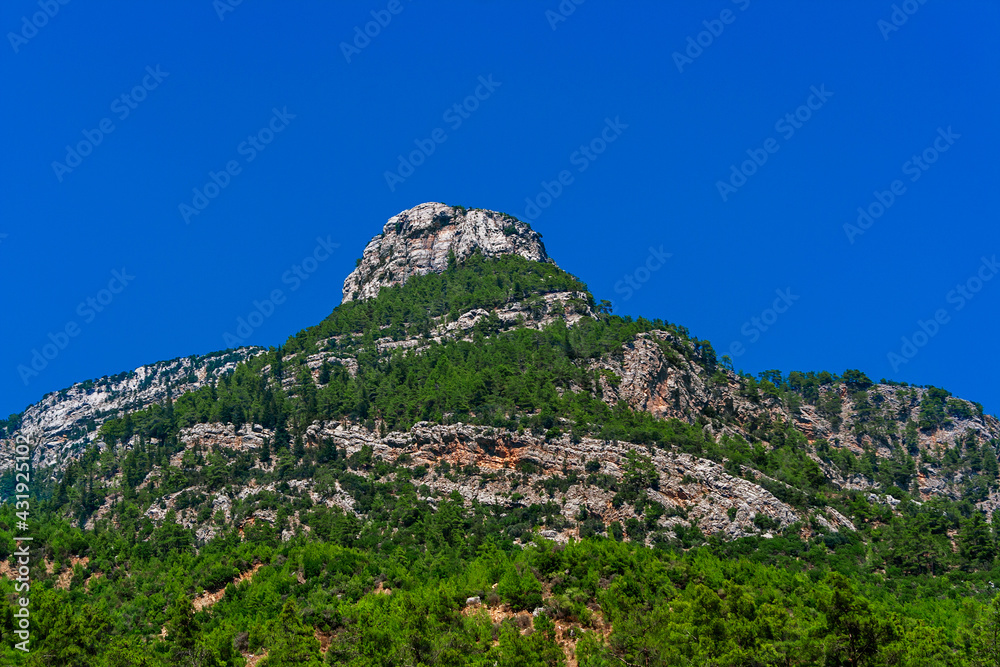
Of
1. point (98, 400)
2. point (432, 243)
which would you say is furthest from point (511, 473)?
point (98, 400)

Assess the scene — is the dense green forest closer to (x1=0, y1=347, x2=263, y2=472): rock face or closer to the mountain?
the mountain

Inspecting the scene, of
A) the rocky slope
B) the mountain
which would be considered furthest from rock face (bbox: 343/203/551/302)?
the mountain

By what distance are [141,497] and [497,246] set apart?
8786 centimetres

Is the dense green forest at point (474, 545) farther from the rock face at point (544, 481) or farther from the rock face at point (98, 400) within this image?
the rock face at point (98, 400)

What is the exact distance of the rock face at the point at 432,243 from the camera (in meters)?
162

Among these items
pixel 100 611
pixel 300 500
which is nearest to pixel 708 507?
pixel 300 500

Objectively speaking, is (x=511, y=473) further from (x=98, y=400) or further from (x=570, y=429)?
(x=98, y=400)

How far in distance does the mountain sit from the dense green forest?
0.40 meters

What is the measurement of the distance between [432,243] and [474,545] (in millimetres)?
96771

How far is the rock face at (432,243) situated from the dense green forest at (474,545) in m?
25.1

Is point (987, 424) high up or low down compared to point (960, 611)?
up

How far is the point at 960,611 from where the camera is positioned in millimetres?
64188

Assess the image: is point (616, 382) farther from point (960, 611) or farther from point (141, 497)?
point (141, 497)

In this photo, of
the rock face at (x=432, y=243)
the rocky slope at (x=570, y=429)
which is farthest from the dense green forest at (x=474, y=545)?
the rock face at (x=432, y=243)
